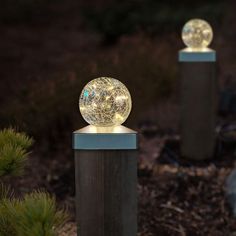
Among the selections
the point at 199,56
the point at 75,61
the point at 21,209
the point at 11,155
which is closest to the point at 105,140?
the point at 11,155

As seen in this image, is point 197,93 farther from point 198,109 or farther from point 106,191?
point 106,191

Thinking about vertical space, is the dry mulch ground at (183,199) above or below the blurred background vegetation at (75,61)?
below

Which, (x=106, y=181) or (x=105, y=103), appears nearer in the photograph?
(x=106, y=181)

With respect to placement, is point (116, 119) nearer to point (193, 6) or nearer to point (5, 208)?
point (5, 208)

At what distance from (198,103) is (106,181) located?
260cm

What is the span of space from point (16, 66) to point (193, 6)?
4.59 m

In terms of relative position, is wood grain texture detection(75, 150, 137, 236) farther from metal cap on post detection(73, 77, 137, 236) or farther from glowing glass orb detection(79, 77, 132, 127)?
glowing glass orb detection(79, 77, 132, 127)

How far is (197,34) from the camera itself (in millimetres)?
4859

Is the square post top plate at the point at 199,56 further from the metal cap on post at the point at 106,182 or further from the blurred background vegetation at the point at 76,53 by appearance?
the metal cap on post at the point at 106,182

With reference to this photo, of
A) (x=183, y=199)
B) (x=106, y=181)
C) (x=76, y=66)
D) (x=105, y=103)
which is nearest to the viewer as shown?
(x=106, y=181)

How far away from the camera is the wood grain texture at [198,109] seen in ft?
15.8

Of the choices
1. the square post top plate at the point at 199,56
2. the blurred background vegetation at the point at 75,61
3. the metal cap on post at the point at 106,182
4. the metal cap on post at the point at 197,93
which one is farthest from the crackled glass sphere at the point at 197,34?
the metal cap on post at the point at 106,182

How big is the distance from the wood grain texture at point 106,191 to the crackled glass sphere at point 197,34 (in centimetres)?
259

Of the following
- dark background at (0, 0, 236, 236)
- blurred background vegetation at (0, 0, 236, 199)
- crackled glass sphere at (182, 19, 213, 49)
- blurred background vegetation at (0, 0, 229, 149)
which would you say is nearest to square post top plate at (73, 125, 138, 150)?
dark background at (0, 0, 236, 236)
